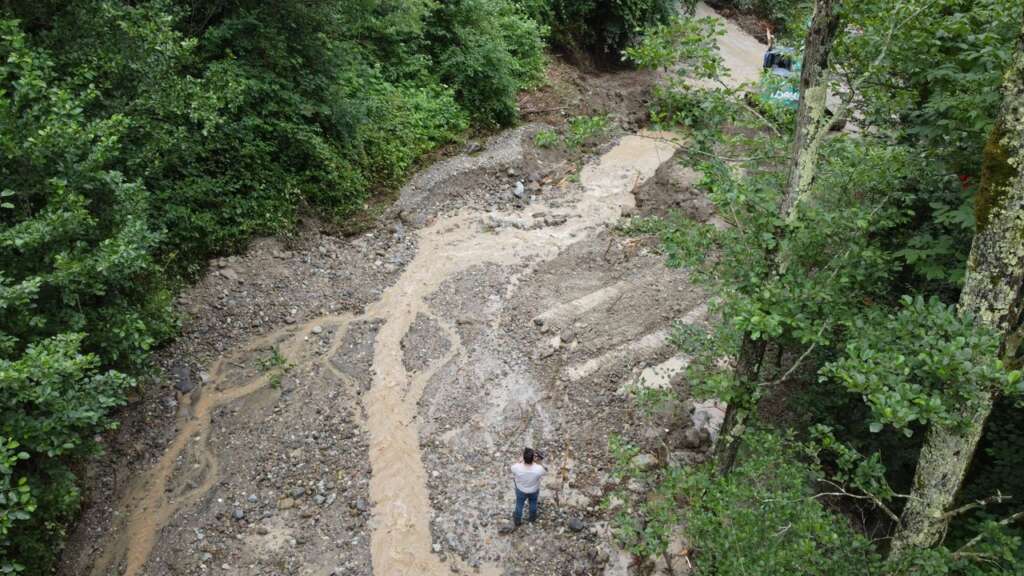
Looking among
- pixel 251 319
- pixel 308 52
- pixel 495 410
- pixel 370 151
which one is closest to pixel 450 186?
pixel 370 151

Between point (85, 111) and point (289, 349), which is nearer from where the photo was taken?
point (85, 111)

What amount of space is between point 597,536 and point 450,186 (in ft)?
36.3

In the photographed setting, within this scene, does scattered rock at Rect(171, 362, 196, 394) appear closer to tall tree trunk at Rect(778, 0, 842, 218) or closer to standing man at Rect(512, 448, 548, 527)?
standing man at Rect(512, 448, 548, 527)

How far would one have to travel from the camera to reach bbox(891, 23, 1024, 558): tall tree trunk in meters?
4.50

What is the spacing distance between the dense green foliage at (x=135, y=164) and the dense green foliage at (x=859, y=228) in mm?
6523

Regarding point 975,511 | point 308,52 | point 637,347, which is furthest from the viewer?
point 308,52

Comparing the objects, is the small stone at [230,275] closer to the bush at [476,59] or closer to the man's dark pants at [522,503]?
the man's dark pants at [522,503]

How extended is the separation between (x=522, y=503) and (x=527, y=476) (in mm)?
628

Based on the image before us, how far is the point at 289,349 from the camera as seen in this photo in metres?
12.1

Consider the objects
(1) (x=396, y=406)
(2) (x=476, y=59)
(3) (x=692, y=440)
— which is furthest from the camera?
(2) (x=476, y=59)

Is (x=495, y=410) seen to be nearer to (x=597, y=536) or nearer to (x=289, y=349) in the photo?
(x=597, y=536)

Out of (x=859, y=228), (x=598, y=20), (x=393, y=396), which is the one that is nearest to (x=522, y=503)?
(x=393, y=396)

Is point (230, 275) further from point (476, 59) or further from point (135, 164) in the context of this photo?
point (476, 59)

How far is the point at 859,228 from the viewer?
6.12 metres
